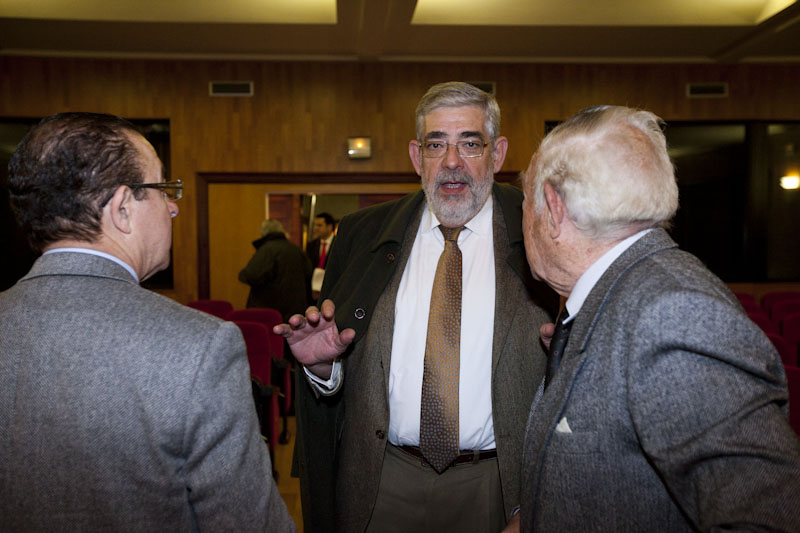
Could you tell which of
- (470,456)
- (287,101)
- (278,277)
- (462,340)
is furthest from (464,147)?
(287,101)

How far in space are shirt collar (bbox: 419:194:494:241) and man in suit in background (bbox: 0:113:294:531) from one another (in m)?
1.14

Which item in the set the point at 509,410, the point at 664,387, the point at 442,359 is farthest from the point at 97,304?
the point at 509,410

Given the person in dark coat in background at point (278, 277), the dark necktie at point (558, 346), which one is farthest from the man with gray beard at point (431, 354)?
the person in dark coat in background at point (278, 277)

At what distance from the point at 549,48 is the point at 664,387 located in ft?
21.9

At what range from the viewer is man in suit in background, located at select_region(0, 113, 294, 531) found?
942mm

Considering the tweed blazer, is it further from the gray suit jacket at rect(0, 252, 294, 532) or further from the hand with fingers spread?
the gray suit jacket at rect(0, 252, 294, 532)

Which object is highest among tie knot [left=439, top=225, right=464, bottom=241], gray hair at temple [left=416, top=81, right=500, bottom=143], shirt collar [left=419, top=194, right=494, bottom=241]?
gray hair at temple [left=416, top=81, right=500, bottom=143]

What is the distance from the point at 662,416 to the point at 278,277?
5.35 meters

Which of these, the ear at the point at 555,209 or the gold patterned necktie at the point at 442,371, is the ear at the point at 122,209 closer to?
the ear at the point at 555,209

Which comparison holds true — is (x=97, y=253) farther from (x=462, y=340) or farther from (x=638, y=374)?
Result: (x=462, y=340)

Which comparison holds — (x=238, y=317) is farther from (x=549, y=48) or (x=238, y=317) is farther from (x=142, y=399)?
(x=549, y=48)

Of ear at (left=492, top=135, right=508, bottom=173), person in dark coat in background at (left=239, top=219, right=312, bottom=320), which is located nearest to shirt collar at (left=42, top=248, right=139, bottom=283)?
ear at (left=492, top=135, right=508, bottom=173)

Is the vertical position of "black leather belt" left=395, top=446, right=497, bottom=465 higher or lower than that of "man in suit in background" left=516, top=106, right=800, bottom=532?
lower

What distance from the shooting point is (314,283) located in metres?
6.53
